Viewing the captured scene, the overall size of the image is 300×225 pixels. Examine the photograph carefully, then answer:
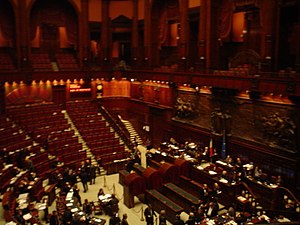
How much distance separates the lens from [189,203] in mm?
14453

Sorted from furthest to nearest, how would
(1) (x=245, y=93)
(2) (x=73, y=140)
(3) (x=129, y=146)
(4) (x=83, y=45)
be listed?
(4) (x=83, y=45)
(3) (x=129, y=146)
(2) (x=73, y=140)
(1) (x=245, y=93)

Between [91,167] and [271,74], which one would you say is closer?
[271,74]

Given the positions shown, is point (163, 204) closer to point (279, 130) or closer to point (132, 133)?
point (279, 130)

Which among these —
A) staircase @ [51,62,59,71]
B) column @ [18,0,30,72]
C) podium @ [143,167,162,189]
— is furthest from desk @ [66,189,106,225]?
staircase @ [51,62,59,71]

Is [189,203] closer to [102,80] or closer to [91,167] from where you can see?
[91,167]

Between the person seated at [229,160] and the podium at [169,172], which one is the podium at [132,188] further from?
the person seated at [229,160]

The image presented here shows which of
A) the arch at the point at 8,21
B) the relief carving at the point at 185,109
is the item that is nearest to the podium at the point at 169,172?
the relief carving at the point at 185,109

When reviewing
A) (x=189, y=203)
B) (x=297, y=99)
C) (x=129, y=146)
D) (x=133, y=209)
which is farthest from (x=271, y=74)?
(x=129, y=146)

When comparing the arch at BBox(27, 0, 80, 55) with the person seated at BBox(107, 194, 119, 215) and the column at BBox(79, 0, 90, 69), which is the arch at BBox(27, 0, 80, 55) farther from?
the person seated at BBox(107, 194, 119, 215)

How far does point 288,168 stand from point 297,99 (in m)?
3.14

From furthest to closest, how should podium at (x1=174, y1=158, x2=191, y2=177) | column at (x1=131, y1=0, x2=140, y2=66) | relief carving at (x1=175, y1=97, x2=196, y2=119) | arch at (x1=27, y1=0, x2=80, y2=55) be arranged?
column at (x1=131, y1=0, x2=140, y2=66) < arch at (x1=27, y1=0, x2=80, y2=55) < relief carving at (x1=175, y1=97, x2=196, y2=119) < podium at (x1=174, y1=158, x2=191, y2=177)

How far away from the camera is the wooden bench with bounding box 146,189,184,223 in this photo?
541 inches

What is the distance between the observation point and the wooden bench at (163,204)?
13.7 metres

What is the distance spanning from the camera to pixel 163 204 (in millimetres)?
14328
